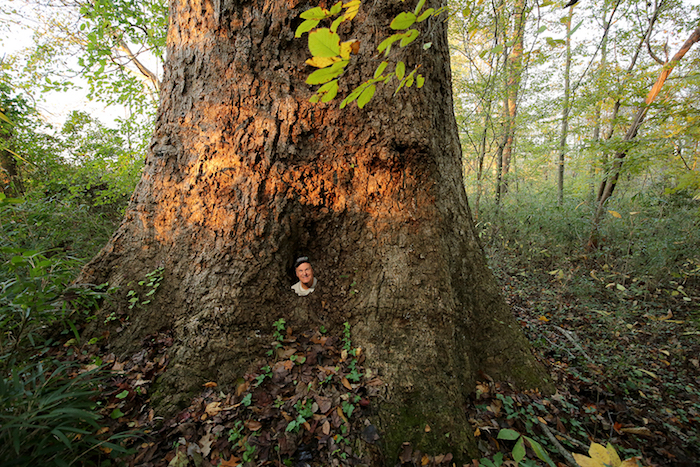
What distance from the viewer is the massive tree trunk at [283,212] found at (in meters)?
2.44

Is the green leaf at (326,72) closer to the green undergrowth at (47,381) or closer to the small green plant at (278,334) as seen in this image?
the green undergrowth at (47,381)

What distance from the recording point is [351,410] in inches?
82.2

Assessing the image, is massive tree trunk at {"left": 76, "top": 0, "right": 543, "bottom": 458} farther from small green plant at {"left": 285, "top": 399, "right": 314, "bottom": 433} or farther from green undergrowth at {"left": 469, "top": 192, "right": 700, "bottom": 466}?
small green plant at {"left": 285, "top": 399, "right": 314, "bottom": 433}

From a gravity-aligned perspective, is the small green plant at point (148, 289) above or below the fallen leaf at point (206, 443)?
above

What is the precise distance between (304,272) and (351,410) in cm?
119

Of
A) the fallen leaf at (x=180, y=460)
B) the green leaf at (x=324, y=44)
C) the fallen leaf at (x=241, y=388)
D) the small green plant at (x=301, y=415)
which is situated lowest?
the fallen leaf at (x=180, y=460)

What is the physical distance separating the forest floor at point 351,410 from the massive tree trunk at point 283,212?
0.63 ft

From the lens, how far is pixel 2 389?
141 cm

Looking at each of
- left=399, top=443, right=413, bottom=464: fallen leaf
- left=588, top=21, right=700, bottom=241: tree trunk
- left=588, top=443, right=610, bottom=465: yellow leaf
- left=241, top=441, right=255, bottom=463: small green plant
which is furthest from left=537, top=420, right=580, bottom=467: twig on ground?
left=588, top=21, right=700, bottom=241: tree trunk

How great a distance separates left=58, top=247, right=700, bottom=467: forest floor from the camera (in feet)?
6.24

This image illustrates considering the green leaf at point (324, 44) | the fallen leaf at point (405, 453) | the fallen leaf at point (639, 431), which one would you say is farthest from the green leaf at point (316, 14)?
the fallen leaf at point (639, 431)

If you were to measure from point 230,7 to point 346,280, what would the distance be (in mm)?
2742

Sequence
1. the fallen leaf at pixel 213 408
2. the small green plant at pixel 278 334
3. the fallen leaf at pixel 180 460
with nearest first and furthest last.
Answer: the fallen leaf at pixel 180 460
the fallen leaf at pixel 213 408
the small green plant at pixel 278 334

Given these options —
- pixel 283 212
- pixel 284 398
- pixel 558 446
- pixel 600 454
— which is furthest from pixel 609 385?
pixel 283 212
